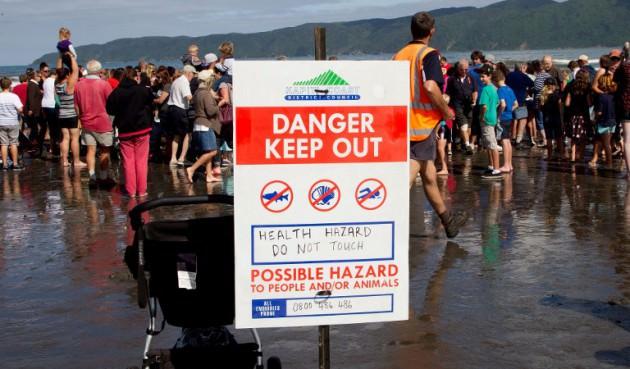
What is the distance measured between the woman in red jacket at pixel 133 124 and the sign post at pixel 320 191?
8473 millimetres

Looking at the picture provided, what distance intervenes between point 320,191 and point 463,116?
12893 millimetres

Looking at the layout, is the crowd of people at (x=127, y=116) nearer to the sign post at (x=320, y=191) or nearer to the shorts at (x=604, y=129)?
the shorts at (x=604, y=129)

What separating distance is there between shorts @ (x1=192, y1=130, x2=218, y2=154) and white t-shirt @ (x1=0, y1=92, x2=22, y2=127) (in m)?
4.08

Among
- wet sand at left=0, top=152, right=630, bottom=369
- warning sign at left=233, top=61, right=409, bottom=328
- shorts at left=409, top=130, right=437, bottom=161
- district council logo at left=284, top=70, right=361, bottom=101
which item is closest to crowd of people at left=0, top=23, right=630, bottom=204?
wet sand at left=0, top=152, right=630, bottom=369

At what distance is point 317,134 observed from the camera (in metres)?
4.11

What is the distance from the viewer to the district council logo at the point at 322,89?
13.4 feet

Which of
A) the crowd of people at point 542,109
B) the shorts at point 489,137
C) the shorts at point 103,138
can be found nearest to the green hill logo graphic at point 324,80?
the crowd of people at point 542,109

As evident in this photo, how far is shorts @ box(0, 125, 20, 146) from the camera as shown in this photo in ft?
53.7

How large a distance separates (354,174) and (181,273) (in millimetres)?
945

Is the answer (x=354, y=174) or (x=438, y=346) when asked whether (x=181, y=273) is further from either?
(x=438, y=346)

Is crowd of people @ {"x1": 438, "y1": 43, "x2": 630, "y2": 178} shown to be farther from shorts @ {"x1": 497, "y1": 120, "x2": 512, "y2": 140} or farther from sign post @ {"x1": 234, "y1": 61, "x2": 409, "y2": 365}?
sign post @ {"x1": 234, "y1": 61, "x2": 409, "y2": 365}

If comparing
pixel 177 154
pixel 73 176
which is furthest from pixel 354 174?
pixel 177 154

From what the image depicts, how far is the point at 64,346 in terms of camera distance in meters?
6.04

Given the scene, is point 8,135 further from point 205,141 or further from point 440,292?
point 440,292
